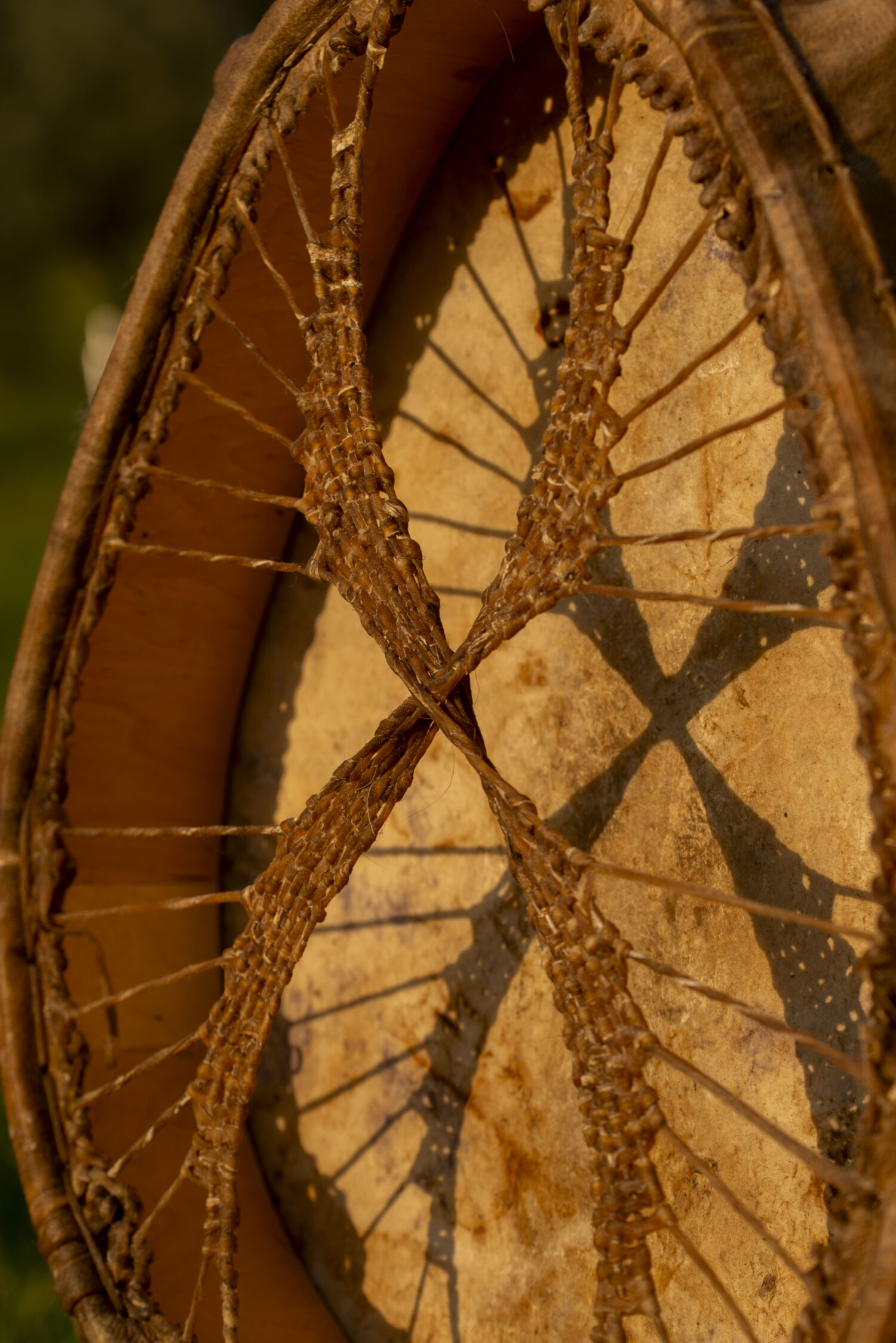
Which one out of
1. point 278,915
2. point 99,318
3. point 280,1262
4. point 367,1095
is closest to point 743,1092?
point 278,915

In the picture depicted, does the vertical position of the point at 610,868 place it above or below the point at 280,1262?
above

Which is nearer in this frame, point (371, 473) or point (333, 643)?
point (371, 473)

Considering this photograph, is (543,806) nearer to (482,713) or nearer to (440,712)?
(482,713)

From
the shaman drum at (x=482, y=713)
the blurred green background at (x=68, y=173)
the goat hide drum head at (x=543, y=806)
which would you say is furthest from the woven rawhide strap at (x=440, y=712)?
the blurred green background at (x=68, y=173)

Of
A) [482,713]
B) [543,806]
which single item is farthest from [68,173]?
[543,806]

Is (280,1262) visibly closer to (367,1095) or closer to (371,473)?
(367,1095)

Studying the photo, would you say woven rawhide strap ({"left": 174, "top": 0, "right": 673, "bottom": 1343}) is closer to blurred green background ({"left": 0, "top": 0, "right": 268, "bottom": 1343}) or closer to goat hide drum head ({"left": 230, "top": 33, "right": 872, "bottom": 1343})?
goat hide drum head ({"left": 230, "top": 33, "right": 872, "bottom": 1343})

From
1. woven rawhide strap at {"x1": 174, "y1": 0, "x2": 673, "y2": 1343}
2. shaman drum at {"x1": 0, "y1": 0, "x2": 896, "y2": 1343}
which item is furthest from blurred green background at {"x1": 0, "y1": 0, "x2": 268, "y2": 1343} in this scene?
woven rawhide strap at {"x1": 174, "y1": 0, "x2": 673, "y2": 1343}
